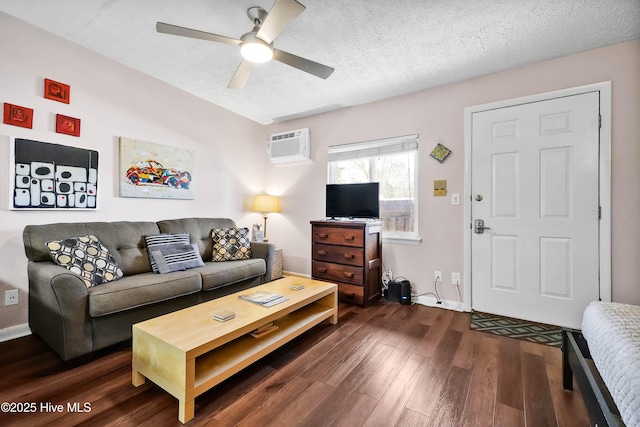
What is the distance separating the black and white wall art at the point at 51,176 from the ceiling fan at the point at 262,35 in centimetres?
151

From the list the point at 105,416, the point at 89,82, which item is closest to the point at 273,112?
the point at 89,82

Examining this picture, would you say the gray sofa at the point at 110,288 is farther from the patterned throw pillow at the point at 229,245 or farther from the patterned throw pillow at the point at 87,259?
the patterned throw pillow at the point at 229,245

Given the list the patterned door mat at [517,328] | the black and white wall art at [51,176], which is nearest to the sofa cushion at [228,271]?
the black and white wall art at [51,176]

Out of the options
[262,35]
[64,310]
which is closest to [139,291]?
[64,310]

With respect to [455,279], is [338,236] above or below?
above

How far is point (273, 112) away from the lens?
12.9 ft

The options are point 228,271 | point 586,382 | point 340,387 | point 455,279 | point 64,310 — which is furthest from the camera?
point 455,279

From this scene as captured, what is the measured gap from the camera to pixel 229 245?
319 cm

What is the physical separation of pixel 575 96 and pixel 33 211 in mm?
4674

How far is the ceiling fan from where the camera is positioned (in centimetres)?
163

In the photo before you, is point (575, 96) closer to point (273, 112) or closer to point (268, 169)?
point (273, 112)

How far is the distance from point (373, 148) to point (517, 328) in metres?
2.36

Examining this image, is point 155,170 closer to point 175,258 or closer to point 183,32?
point 175,258

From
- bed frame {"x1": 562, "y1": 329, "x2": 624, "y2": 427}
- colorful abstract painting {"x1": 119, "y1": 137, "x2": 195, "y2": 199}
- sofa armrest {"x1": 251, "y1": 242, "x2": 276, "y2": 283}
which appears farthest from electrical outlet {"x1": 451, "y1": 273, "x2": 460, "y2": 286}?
colorful abstract painting {"x1": 119, "y1": 137, "x2": 195, "y2": 199}
